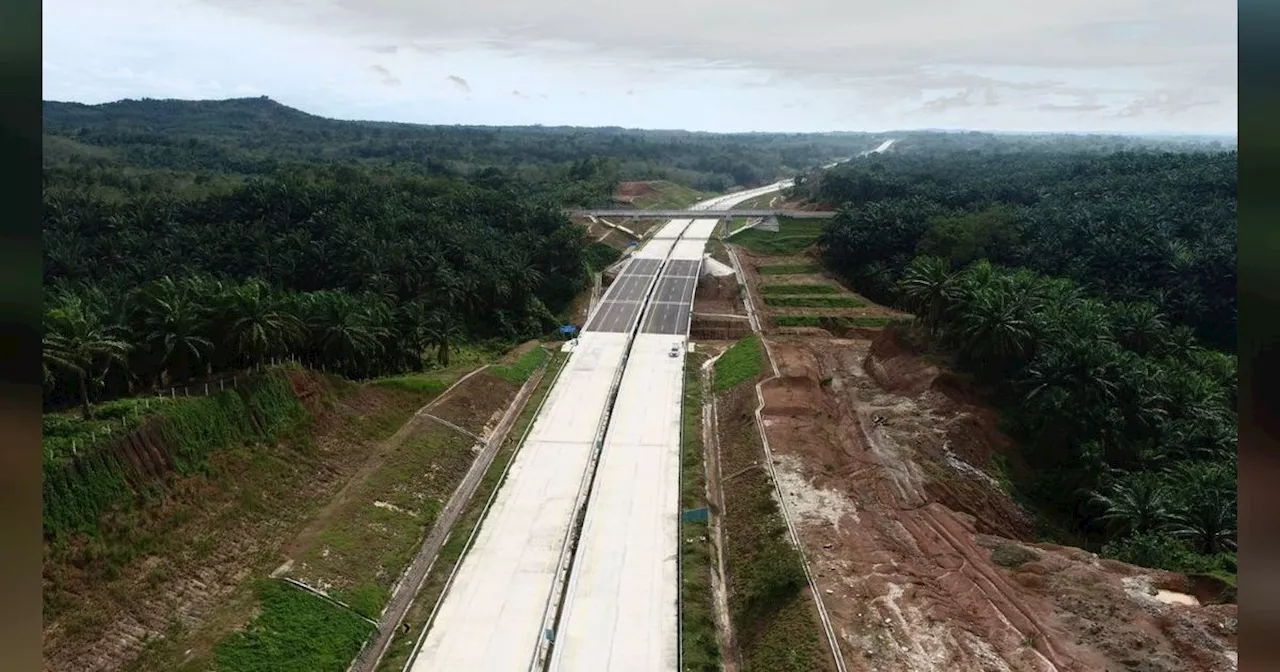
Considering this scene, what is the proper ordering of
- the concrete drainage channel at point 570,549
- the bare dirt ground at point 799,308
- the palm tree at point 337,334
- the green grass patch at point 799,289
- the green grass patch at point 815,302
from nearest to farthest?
the concrete drainage channel at point 570,549 < the palm tree at point 337,334 < the bare dirt ground at point 799,308 < the green grass patch at point 815,302 < the green grass patch at point 799,289

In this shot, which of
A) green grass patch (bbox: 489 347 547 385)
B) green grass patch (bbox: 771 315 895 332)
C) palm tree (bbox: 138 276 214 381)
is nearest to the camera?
palm tree (bbox: 138 276 214 381)

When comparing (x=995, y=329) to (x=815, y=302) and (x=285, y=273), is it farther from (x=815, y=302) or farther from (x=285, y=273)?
(x=285, y=273)

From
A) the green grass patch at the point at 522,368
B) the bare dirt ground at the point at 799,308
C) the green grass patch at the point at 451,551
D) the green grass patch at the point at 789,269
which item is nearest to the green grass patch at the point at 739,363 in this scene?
the bare dirt ground at the point at 799,308

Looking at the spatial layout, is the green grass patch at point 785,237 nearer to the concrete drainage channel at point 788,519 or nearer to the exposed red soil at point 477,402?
the concrete drainage channel at point 788,519

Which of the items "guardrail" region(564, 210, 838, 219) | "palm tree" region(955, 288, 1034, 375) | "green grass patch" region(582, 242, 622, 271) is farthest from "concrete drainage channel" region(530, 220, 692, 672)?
"guardrail" region(564, 210, 838, 219)

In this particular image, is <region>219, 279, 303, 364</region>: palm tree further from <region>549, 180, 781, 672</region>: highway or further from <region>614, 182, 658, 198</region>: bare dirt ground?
<region>614, 182, 658, 198</region>: bare dirt ground

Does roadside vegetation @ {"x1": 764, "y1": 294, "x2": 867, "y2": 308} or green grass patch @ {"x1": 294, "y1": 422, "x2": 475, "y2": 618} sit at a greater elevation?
roadside vegetation @ {"x1": 764, "y1": 294, "x2": 867, "y2": 308}
